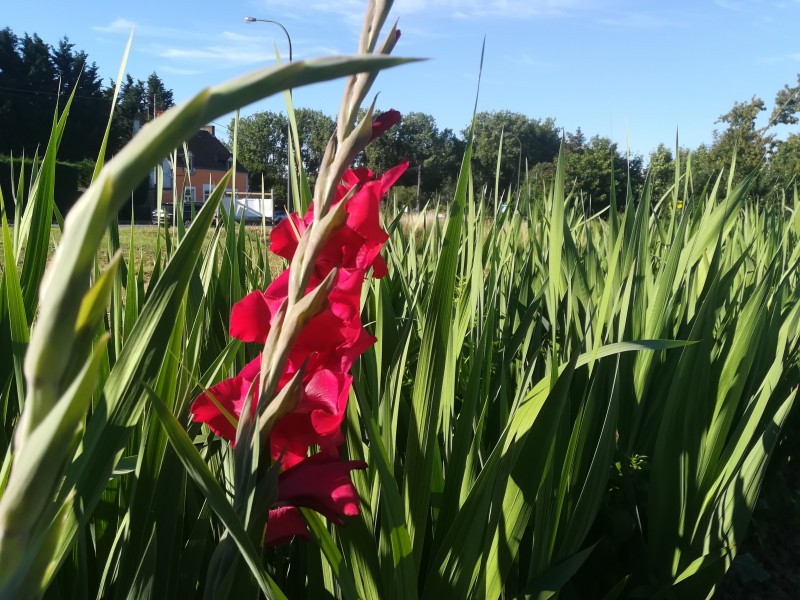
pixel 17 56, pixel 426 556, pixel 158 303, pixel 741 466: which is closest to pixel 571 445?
pixel 426 556

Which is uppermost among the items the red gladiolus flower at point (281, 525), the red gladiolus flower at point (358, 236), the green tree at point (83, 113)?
the green tree at point (83, 113)

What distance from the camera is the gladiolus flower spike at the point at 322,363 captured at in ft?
1.14

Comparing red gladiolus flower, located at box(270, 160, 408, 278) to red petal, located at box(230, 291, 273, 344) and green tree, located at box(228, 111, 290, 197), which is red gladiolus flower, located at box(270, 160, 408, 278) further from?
green tree, located at box(228, 111, 290, 197)

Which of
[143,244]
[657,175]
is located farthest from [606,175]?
[143,244]

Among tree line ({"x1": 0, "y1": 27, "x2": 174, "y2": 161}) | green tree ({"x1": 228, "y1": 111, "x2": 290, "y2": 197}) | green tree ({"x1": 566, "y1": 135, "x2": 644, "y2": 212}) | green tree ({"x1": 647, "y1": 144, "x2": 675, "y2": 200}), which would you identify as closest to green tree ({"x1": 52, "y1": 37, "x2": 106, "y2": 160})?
tree line ({"x1": 0, "y1": 27, "x2": 174, "y2": 161})

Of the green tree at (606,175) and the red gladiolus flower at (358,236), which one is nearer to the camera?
the red gladiolus flower at (358,236)

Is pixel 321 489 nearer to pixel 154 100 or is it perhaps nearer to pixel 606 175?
pixel 154 100

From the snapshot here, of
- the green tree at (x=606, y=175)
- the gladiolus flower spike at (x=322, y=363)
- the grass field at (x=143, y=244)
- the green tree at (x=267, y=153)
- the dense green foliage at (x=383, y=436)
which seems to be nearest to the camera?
the dense green foliage at (x=383, y=436)

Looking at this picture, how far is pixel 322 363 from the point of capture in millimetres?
363

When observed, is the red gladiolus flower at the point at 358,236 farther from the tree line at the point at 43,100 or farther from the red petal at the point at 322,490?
the tree line at the point at 43,100

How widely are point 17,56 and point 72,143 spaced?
6308 millimetres

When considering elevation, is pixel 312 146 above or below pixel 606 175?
above

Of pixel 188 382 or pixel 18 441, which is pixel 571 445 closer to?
pixel 188 382

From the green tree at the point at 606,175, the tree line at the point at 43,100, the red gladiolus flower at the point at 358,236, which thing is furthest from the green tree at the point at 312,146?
the tree line at the point at 43,100
